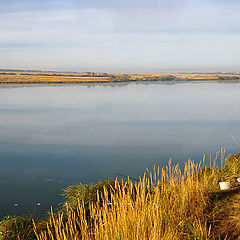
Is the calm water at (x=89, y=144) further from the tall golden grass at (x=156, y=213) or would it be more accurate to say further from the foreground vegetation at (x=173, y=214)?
the tall golden grass at (x=156, y=213)

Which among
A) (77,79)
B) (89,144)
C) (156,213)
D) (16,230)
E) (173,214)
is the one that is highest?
(77,79)

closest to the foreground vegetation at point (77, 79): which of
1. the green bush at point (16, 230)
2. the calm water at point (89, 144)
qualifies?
the calm water at point (89, 144)

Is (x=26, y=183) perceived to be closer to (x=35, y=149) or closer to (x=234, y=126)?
(x=35, y=149)

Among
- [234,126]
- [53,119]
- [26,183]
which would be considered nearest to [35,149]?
[26,183]

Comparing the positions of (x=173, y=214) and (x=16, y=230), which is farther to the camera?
(x=16, y=230)

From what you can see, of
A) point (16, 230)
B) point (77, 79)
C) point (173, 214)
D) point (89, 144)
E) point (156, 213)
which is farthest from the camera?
point (77, 79)

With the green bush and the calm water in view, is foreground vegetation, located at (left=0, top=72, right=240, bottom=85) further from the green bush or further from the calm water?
the green bush

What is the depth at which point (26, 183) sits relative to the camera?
7.89m

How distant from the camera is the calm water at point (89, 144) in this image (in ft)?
26.1

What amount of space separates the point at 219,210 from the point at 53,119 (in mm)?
14898

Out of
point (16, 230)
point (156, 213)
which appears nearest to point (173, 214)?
point (156, 213)

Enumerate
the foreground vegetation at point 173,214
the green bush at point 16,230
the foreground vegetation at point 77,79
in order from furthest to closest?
1. the foreground vegetation at point 77,79
2. the green bush at point 16,230
3. the foreground vegetation at point 173,214

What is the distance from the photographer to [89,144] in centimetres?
1207

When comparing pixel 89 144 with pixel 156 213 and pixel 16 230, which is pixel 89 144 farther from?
pixel 156 213
